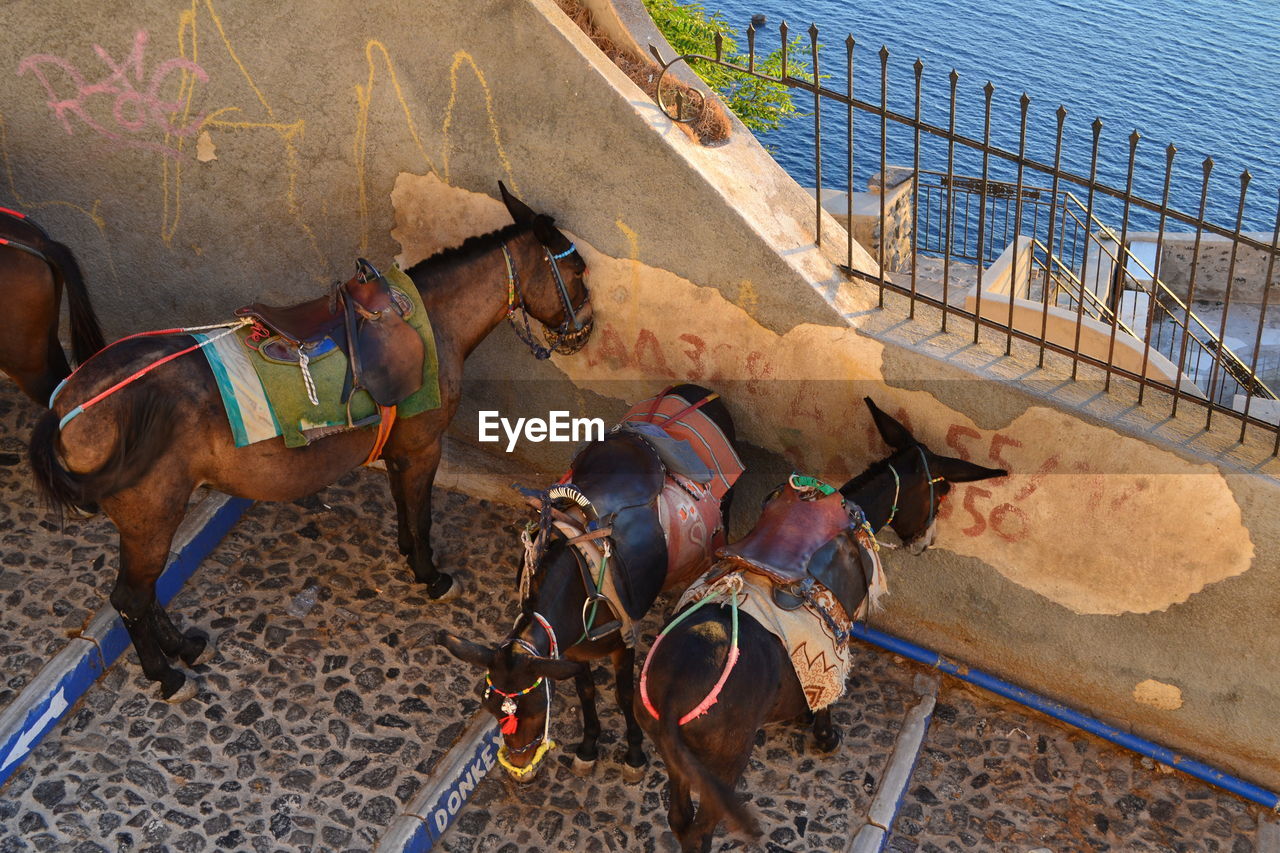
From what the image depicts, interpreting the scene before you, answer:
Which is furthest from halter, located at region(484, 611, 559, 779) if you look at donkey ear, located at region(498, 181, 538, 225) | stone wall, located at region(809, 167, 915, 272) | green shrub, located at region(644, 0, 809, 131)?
green shrub, located at region(644, 0, 809, 131)

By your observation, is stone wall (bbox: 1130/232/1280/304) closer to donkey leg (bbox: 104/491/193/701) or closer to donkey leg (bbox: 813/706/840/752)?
donkey leg (bbox: 813/706/840/752)

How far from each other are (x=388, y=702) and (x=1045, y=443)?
396 cm

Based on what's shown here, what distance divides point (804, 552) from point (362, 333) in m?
2.63

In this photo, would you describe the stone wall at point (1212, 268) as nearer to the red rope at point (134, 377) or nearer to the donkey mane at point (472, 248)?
the donkey mane at point (472, 248)

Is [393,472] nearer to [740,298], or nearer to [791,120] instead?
[740,298]

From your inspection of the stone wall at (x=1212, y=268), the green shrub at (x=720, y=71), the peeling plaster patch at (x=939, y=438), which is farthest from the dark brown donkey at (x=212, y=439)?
the stone wall at (x=1212, y=268)

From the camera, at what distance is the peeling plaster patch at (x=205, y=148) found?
7.31m

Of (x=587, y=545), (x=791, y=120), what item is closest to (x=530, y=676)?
(x=587, y=545)

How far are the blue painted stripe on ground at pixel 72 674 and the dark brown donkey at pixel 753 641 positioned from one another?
3.36 meters

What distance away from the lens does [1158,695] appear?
6414mm

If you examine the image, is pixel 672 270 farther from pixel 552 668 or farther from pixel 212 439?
pixel 212 439

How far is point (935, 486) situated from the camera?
6.27m

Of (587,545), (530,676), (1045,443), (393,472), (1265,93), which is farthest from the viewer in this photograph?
(1265,93)

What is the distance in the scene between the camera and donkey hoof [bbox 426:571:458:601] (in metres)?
7.26
